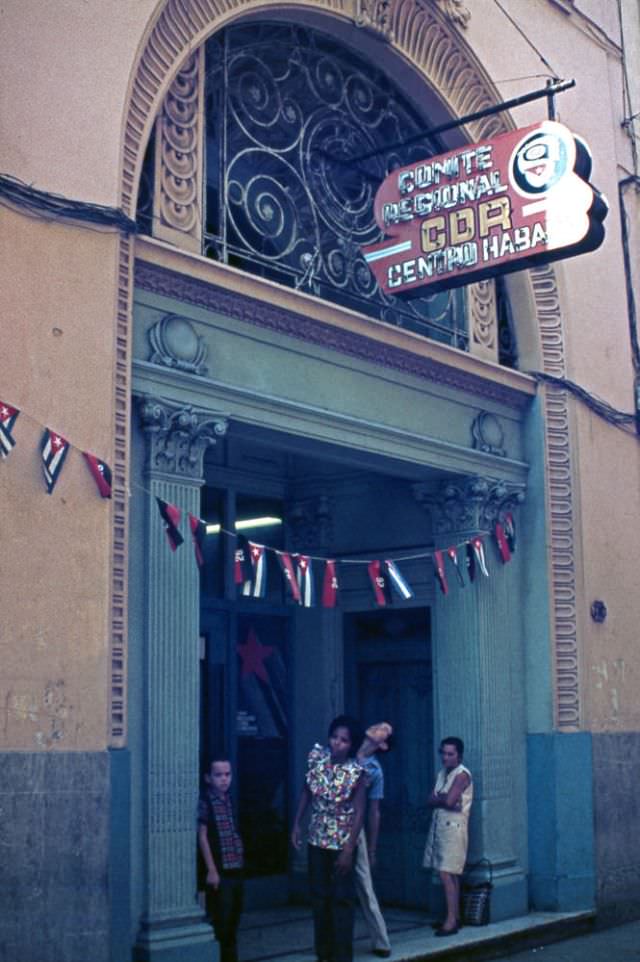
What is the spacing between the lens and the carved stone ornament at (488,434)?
1252 centimetres

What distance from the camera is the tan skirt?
1138 centimetres

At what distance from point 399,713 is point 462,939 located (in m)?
2.59

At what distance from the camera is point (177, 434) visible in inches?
368

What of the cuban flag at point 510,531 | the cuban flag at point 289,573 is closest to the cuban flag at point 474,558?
the cuban flag at point 510,531

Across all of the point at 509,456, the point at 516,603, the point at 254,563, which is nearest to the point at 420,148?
the point at 509,456

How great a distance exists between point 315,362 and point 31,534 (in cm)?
351

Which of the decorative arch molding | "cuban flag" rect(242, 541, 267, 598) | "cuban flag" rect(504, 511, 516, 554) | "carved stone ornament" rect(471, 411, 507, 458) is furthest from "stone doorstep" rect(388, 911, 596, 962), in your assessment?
"carved stone ornament" rect(471, 411, 507, 458)

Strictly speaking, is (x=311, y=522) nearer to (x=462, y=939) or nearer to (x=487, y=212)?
(x=487, y=212)

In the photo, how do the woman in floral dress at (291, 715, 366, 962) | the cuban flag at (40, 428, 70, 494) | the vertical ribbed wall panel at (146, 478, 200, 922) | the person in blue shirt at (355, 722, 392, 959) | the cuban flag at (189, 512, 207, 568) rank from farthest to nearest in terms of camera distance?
the person in blue shirt at (355, 722, 392, 959)
the woman in floral dress at (291, 715, 366, 962)
the cuban flag at (189, 512, 207, 568)
the vertical ribbed wall panel at (146, 478, 200, 922)
the cuban flag at (40, 428, 70, 494)

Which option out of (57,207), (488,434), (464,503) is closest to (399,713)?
(464,503)

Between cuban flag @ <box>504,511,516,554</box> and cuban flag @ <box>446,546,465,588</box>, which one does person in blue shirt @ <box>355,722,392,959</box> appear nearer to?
cuban flag @ <box>446,546,465,588</box>

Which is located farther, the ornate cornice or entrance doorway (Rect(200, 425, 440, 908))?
entrance doorway (Rect(200, 425, 440, 908))

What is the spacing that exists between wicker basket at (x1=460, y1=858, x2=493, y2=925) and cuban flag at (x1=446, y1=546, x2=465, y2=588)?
2460 mm

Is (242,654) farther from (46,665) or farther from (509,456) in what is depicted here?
(46,665)
